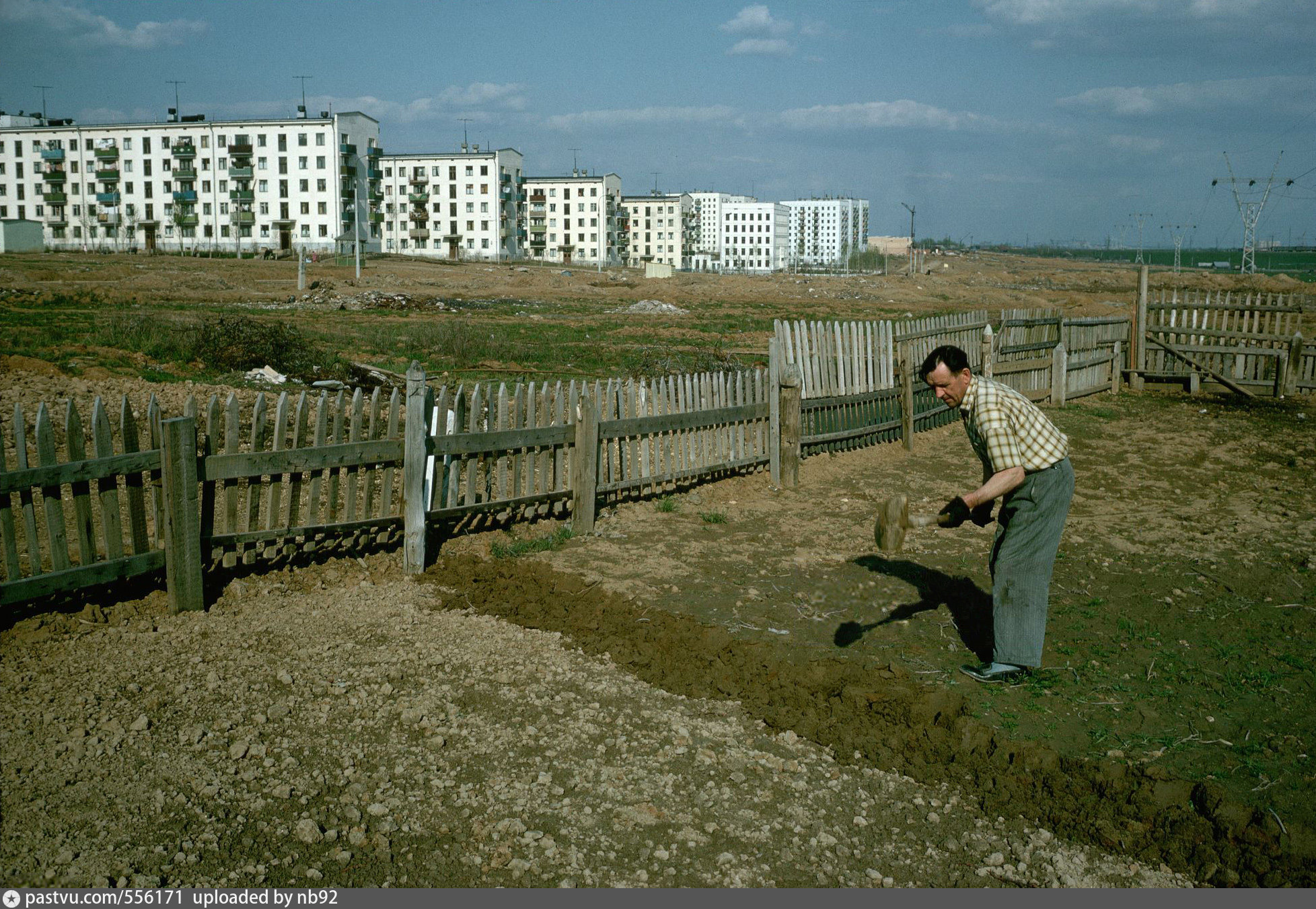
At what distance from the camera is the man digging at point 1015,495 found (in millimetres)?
5574

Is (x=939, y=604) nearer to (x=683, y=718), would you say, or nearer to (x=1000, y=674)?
(x=1000, y=674)

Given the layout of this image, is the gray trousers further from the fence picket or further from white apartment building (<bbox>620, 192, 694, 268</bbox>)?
white apartment building (<bbox>620, 192, 694, 268</bbox>)

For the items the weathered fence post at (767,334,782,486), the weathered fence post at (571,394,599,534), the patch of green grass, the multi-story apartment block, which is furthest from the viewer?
the multi-story apartment block

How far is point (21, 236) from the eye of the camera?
87.2m

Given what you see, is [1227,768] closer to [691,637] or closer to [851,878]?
[851,878]

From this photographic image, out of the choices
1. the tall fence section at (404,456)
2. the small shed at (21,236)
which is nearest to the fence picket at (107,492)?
the tall fence section at (404,456)

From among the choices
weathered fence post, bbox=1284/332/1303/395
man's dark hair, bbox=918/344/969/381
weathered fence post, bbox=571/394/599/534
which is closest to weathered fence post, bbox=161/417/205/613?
weathered fence post, bbox=571/394/599/534

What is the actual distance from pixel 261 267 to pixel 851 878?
226 ft

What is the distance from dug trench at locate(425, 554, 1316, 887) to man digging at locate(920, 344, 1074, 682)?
530 millimetres

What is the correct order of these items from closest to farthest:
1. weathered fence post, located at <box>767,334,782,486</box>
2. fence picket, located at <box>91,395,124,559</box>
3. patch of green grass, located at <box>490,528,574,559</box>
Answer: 1. fence picket, located at <box>91,395,124,559</box>
2. patch of green grass, located at <box>490,528,574,559</box>
3. weathered fence post, located at <box>767,334,782,486</box>

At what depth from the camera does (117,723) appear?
4.70m

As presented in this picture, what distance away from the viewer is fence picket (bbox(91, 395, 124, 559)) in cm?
576

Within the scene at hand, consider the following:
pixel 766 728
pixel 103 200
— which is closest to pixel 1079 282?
pixel 103 200

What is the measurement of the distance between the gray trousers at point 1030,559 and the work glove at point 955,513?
0.33 m
